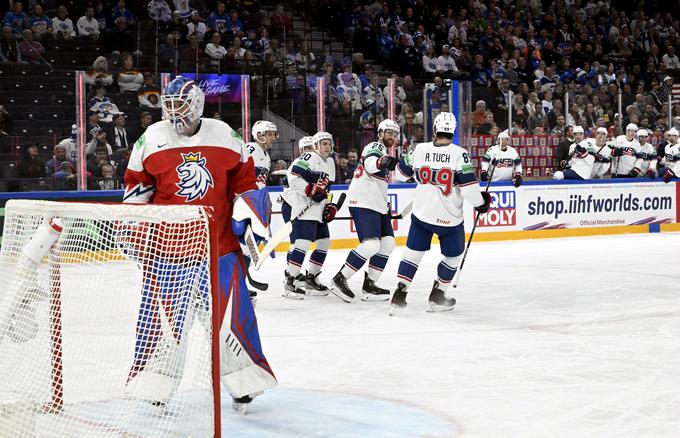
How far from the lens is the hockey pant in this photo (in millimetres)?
3785

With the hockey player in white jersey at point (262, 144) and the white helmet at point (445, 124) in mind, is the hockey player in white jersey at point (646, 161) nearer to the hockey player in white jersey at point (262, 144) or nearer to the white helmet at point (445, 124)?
the hockey player in white jersey at point (262, 144)

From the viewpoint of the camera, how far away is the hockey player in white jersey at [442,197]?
23.0 ft

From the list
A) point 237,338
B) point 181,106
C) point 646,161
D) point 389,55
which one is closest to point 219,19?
point 389,55

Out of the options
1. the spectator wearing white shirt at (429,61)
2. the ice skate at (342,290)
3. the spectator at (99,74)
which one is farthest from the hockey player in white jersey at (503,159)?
the ice skate at (342,290)

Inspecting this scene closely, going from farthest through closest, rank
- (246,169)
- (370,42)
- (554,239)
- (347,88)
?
(370,42)
(554,239)
(347,88)
(246,169)

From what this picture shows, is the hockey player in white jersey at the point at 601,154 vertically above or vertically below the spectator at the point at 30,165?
above

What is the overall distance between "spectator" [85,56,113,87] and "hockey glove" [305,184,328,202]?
12.2 ft

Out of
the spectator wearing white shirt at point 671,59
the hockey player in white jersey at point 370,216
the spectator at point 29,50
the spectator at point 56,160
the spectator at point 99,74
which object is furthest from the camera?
the spectator wearing white shirt at point 671,59

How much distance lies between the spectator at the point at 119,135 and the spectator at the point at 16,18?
329 cm

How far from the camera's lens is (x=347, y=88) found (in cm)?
1173

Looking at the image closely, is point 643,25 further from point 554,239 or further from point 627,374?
point 627,374

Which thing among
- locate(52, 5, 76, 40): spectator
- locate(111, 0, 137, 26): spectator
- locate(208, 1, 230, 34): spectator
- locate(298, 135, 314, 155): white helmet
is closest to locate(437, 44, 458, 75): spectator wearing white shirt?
locate(208, 1, 230, 34): spectator

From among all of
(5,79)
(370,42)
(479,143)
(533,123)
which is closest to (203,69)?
(5,79)

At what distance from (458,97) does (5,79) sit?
546cm
